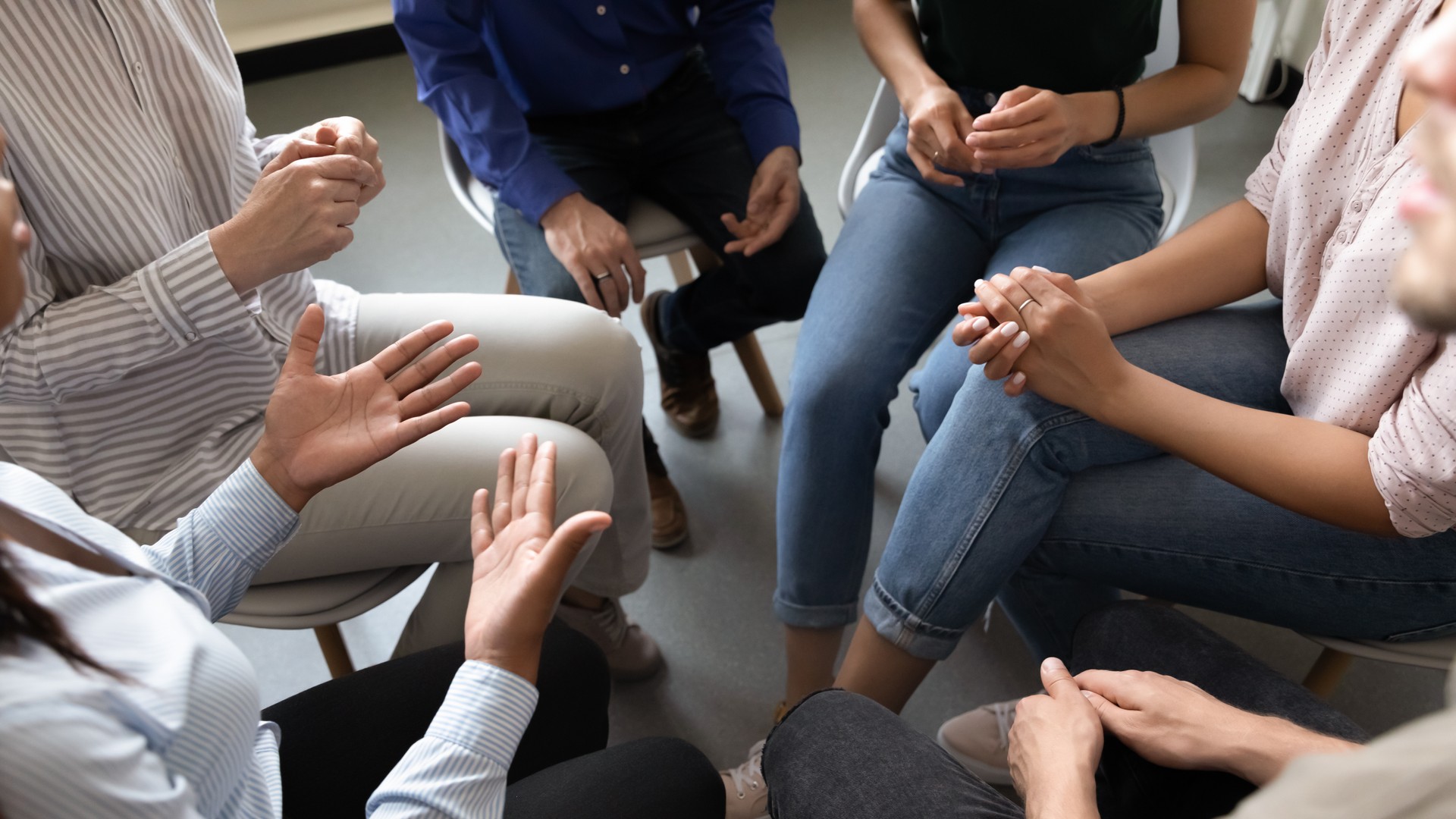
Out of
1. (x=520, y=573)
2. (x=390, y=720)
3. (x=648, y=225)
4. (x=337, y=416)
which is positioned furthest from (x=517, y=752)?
(x=648, y=225)

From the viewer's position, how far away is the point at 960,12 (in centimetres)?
124

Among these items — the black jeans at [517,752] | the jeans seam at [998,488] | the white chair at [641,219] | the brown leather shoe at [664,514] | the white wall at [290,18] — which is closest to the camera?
the black jeans at [517,752]

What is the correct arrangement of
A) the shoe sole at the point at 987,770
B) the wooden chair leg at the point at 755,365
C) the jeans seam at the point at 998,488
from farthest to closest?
the wooden chair leg at the point at 755,365 → the shoe sole at the point at 987,770 → the jeans seam at the point at 998,488

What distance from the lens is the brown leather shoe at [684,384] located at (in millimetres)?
1738

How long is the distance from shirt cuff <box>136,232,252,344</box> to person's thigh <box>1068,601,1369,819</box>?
92 centimetres

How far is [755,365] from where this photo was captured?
5.82 ft

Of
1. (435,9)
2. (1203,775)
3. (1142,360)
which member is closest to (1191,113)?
(1142,360)

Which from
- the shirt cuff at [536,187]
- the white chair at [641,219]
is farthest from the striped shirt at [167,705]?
the white chair at [641,219]

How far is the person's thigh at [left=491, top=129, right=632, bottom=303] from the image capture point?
139 centimetres

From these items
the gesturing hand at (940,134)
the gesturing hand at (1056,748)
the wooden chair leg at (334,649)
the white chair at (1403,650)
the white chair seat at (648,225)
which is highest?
the gesturing hand at (940,134)

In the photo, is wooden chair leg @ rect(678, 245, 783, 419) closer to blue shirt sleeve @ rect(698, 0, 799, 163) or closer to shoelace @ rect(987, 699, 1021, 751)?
blue shirt sleeve @ rect(698, 0, 799, 163)

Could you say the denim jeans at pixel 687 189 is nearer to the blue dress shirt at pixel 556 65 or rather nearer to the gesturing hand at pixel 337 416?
the blue dress shirt at pixel 556 65

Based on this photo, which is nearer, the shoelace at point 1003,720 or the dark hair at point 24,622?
the dark hair at point 24,622

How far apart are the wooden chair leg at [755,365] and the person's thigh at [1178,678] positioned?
34.6 inches
